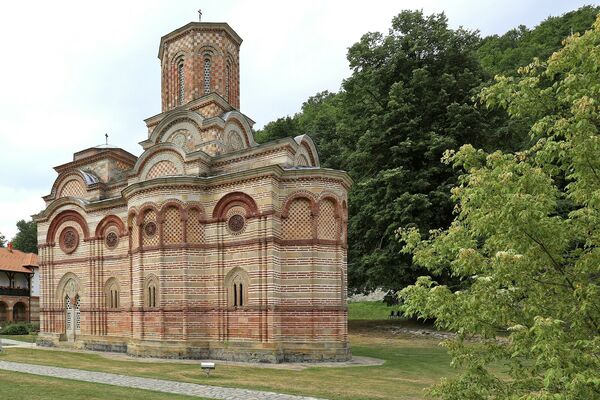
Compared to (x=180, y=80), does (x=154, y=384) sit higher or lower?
lower

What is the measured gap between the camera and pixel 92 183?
21297 mm

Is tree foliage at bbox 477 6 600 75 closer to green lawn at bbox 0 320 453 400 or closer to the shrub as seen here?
green lawn at bbox 0 320 453 400

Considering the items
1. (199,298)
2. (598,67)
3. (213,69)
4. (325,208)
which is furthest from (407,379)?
(213,69)

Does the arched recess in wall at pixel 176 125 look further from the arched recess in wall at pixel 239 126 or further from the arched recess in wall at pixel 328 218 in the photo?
the arched recess in wall at pixel 328 218

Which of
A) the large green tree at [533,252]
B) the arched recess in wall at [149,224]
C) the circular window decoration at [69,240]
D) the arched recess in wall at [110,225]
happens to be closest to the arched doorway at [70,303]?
the circular window decoration at [69,240]

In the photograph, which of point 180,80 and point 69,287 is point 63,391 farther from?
point 180,80

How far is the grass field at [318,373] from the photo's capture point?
10.8 m

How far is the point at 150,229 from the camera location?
17234 mm

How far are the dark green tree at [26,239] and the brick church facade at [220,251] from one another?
46606mm

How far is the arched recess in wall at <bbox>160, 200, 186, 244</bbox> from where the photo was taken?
16875 millimetres

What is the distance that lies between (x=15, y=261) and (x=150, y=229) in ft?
91.2

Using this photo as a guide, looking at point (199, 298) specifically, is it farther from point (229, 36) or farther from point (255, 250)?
point (229, 36)

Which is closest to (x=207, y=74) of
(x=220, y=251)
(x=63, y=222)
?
(x=220, y=251)

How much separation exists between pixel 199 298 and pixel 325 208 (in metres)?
Answer: 5.28
